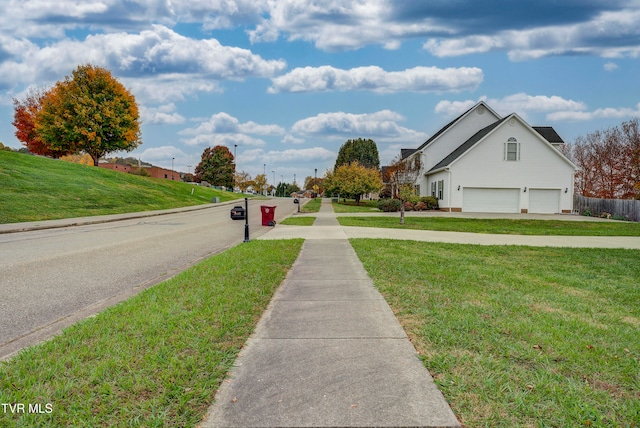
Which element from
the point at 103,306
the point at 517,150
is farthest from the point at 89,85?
the point at 103,306

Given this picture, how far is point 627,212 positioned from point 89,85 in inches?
2122

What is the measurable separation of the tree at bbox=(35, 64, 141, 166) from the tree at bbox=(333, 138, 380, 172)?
56.0 meters

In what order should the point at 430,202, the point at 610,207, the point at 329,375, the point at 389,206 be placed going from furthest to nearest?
1. the point at 430,202
2. the point at 389,206
3. the point at 610,207
4. the point at 329,375

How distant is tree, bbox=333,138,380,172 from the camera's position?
99.1 meters

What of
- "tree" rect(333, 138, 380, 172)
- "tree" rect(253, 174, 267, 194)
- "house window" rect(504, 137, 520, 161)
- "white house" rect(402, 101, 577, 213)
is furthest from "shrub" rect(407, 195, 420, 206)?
"tree" rect(253, 174, 267, 194)

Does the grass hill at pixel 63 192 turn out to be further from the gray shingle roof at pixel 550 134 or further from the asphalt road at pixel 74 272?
the gray shingle roof at pixel 550 134

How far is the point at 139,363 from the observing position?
3.60 metres

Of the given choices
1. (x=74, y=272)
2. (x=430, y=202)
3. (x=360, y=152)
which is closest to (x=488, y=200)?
(x=430, y=202)

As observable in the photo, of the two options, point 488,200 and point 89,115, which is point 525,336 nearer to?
point 488,200

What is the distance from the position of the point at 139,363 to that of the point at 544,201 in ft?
118

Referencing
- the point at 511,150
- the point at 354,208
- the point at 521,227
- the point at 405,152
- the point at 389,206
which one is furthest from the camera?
the point at 405,152

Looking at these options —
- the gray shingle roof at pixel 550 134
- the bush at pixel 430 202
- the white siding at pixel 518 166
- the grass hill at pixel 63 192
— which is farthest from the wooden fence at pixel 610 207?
the grass hill at pixel 63 192

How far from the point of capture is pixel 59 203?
26828mm

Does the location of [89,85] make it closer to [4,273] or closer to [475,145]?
[475,145]
